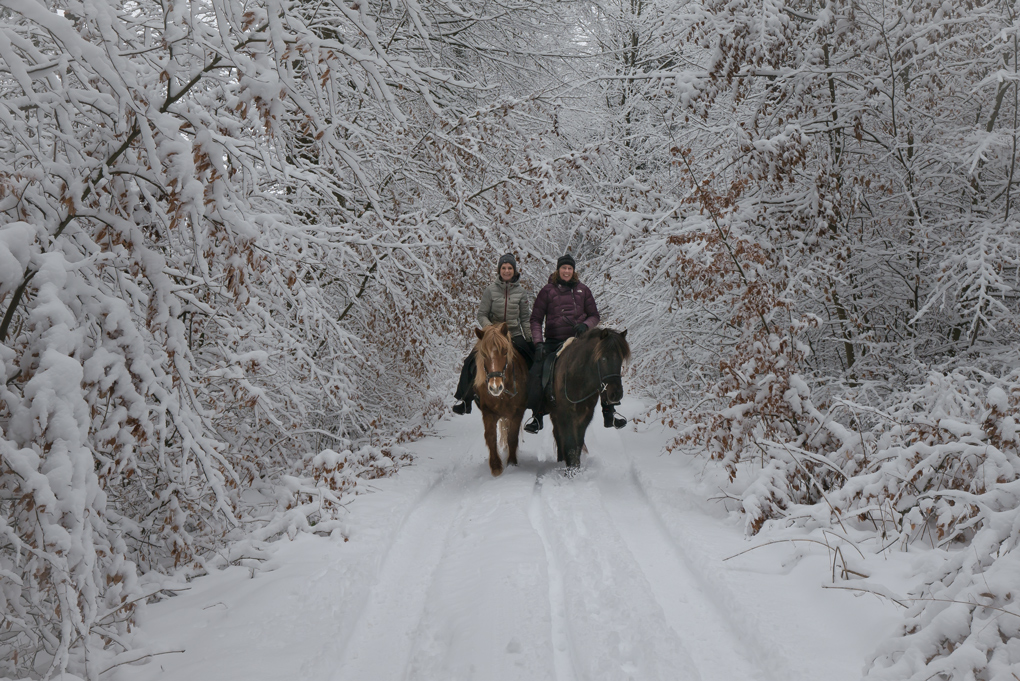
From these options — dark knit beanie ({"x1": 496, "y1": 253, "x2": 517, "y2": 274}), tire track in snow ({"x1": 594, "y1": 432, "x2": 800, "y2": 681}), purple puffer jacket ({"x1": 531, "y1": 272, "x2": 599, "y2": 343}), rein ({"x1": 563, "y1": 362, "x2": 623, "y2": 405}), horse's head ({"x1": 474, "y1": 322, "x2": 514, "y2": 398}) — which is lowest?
tire track in snow ({"x1": 594, "y1": 432, "x2": 800, "y2": 681})

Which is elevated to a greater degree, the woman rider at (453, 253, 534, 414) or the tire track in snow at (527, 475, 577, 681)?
the woman rider at (453, 253, 534, 414)

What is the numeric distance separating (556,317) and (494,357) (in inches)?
57.6

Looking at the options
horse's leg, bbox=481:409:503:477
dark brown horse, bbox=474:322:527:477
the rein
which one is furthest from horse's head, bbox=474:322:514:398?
the rein

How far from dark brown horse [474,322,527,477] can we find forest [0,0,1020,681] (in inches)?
38.5

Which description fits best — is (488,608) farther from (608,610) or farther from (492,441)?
(492,441)

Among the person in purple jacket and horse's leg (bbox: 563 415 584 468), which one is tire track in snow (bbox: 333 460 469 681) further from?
the person in purple jacket

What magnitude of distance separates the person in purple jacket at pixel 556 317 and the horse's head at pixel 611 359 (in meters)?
0.76

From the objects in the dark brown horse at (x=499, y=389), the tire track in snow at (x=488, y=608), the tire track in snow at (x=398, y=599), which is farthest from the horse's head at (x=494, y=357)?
the tire track in snow at (x=488, y=608)

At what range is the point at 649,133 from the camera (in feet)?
30.0

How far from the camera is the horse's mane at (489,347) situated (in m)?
7.43

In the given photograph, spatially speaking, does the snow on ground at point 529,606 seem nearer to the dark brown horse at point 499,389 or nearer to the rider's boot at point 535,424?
the dark brown horse at point 499,389

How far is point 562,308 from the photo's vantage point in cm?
841

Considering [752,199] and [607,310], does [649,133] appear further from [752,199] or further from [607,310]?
[607,310]

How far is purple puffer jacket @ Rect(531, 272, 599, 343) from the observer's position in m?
8.41
